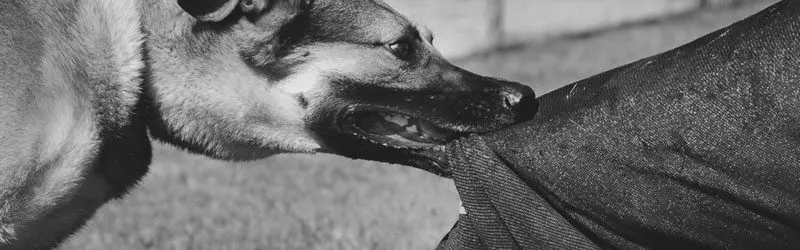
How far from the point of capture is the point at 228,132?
12.7 feet

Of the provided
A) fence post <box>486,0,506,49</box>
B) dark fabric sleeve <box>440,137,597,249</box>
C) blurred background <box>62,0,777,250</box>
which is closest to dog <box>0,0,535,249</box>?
dark fabric sleeve <box>440,137,597,249</box>

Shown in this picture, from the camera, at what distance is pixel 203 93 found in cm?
375

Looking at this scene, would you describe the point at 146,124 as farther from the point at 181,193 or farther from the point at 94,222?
the point at 181,193

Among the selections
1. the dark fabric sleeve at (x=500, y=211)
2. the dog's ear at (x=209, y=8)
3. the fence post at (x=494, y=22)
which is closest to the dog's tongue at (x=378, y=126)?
the dark fabric sleeve at (x=500, y=211)

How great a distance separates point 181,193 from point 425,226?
1.52 m

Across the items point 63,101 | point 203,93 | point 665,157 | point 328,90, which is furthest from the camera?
point 328,90

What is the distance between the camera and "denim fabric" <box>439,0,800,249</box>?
3.12m

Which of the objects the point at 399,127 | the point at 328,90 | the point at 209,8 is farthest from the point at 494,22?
the point at 209,8

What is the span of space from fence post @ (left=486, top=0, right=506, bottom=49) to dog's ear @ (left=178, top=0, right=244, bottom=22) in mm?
7210

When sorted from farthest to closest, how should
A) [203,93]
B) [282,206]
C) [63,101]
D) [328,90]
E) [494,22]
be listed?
[494,22]
[282,206]
[328,90]
[203,93]
[63,101]

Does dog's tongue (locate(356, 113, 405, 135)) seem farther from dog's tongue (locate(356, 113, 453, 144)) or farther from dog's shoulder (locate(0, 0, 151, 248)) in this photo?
dog's shoulder (locate(0, 0, 151, 248))

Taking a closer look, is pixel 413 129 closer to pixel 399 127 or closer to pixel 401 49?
pixel 399 127

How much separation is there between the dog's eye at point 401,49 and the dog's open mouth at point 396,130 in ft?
0.67

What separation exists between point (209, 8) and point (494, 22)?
7342 millimetres
